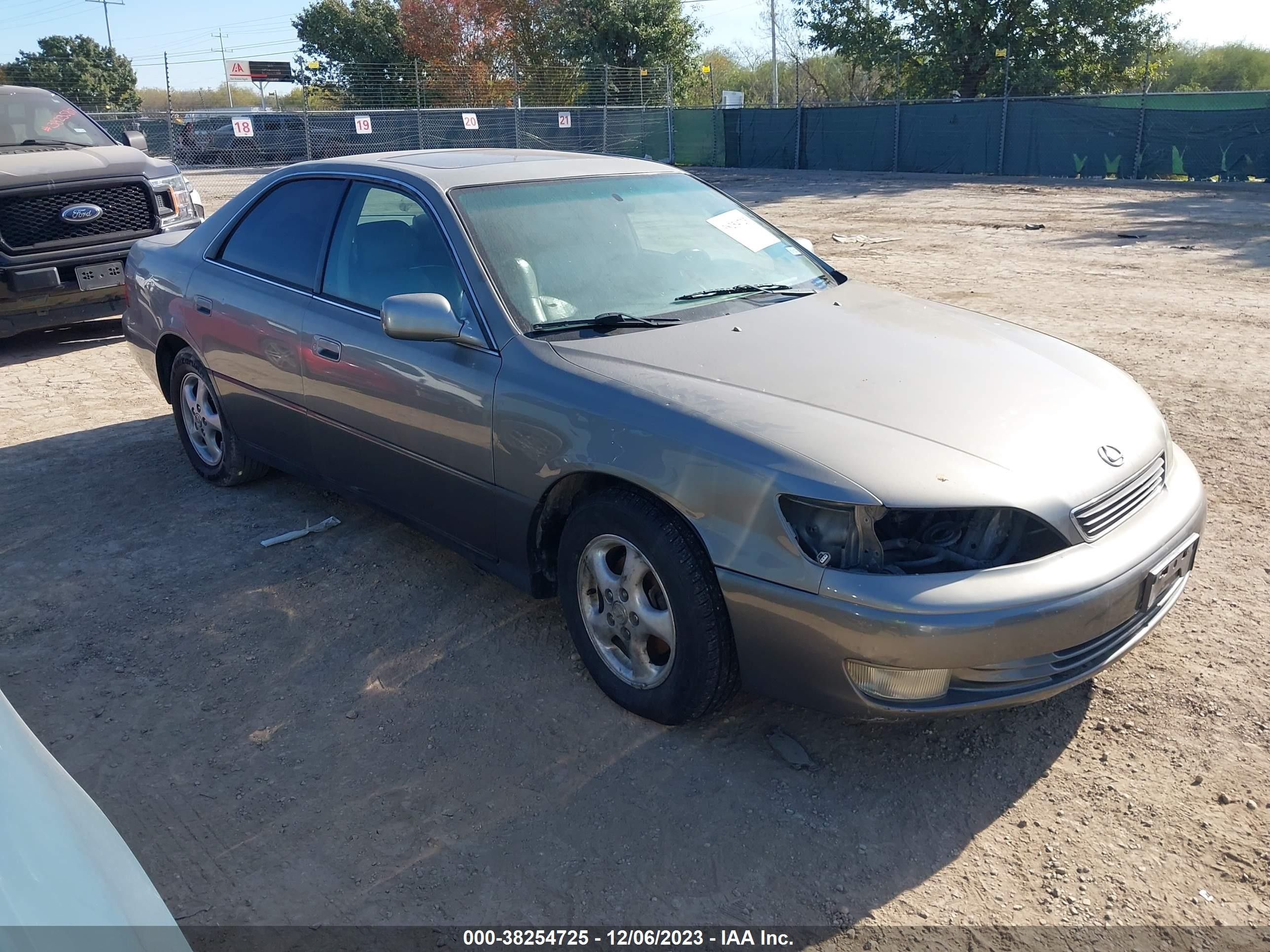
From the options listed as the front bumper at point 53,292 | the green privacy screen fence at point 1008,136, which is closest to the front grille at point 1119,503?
the front bumper at point 53,292

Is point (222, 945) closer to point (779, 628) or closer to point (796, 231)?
point (779, 628)

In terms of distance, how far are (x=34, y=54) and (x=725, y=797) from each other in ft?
239

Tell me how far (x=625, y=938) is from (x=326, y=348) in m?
2.61

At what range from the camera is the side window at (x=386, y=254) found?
3.75 metres

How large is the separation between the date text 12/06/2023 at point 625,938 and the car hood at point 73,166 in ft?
26.4

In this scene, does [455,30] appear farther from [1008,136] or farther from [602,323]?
[602,323]

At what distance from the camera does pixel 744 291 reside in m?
3.97

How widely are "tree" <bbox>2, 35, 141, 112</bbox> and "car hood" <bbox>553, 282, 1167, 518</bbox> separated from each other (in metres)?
53.0

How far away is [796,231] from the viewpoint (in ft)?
49.4

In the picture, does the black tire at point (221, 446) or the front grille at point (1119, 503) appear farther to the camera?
the black tire at point (221, 446)

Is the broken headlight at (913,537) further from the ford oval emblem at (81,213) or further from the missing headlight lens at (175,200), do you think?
the missing headlight lens at (175,200)

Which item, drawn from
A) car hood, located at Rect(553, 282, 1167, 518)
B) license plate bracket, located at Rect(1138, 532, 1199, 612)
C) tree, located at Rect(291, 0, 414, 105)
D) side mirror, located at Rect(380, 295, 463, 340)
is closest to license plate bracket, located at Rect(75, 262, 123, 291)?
side mirror, located at Rect(380, 295, 463, 340)

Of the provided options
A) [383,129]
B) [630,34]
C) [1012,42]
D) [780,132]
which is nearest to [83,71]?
[630,34]

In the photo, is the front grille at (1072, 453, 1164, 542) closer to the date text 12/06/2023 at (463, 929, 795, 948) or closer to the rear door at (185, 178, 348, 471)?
the date text 12/06/2023 at (463, 929, 795, 948)
